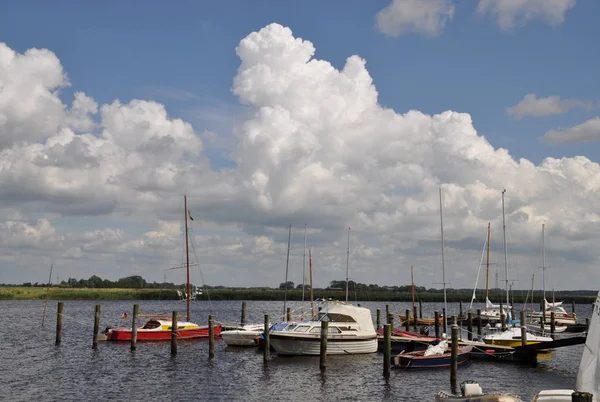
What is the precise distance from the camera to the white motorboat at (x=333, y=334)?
45656mm

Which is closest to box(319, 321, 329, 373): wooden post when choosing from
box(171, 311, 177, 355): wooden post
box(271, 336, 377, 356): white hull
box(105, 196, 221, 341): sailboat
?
box(271, 336, 377, 356): white hull

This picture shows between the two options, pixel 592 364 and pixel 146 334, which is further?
pixel 146 334

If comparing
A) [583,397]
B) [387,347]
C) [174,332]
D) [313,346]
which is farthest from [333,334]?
[583,397]

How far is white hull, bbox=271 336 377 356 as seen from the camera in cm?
4562

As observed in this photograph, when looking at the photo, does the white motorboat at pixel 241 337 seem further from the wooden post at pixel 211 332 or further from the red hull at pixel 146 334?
the wooden post at pixel 211 332

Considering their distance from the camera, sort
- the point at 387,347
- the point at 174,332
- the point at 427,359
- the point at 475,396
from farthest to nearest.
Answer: the point at 174,332 → the point at 427,359 → the point at 387,347 → the point at 475,396

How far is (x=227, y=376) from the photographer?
135ft

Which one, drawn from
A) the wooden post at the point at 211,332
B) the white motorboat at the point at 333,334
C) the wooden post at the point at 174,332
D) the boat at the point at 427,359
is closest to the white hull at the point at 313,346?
the white motorboat at the point at 333,334

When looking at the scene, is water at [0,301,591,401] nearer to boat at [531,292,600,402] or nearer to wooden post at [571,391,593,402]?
boat at [531,292,600,402]

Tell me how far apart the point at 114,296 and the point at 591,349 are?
151 m

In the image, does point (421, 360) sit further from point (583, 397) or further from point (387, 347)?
point (583, 397)

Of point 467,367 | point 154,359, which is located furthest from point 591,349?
point 154,359

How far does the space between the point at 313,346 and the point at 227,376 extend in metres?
7.43

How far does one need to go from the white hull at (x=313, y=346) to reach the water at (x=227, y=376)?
0.47m
